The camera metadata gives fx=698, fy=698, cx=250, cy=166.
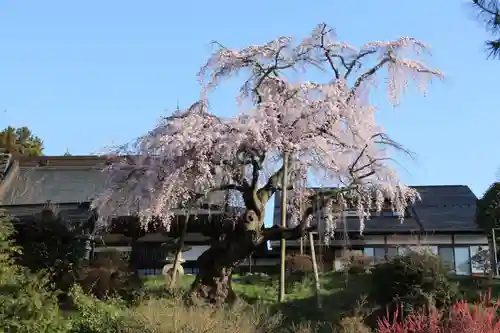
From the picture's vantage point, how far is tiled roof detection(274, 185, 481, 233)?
2509 centimetres

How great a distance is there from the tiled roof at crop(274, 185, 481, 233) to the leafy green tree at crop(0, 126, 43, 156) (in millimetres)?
15331

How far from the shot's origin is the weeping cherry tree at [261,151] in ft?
42.3

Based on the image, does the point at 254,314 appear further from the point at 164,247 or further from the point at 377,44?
the point at 164,247

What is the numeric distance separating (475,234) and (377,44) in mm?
13177

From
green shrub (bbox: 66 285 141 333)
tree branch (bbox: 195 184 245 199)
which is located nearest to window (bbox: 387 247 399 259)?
tree branch (bbox: 195 184 245 199)

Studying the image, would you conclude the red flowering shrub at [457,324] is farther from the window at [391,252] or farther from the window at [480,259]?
the window at [480,259]

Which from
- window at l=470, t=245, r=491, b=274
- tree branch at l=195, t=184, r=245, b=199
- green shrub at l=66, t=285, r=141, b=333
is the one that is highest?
tree branch at l=195, t=184, r=245, b=199

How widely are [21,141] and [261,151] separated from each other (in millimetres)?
29223

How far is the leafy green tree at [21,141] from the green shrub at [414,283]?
2455cm

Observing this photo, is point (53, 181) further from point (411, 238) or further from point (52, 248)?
point (411, 238)

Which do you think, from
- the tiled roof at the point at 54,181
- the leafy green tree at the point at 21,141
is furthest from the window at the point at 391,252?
the leafy green tree at the point at 21,141

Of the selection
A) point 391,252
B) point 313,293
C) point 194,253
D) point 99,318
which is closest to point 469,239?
point 391,252

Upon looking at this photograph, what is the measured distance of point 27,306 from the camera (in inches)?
380

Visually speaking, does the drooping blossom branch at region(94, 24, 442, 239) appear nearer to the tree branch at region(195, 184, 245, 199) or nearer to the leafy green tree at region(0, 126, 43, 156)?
the tree branch at region(195, 184, 245, 199)
